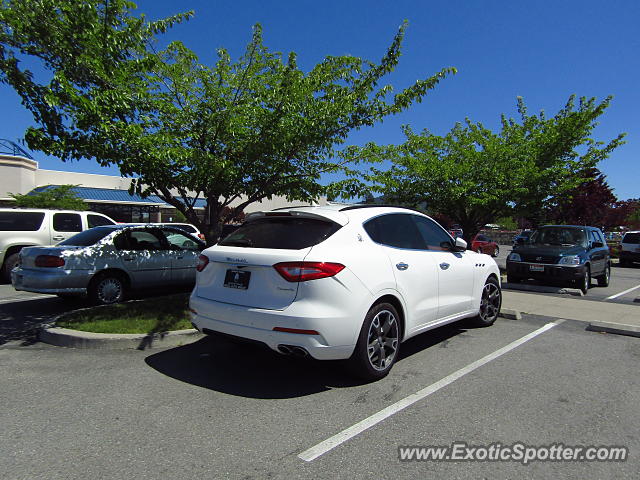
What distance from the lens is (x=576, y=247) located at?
1098 cm

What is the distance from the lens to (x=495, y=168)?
14.3 m

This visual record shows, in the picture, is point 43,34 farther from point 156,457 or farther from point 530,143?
point 530,143

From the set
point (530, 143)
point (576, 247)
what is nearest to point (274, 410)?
point (576, 247)

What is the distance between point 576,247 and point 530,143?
5.27m

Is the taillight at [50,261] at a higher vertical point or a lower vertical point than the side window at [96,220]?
lower

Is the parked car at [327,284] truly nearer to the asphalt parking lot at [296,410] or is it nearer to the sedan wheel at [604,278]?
the asphalt parking lot at [296,410]

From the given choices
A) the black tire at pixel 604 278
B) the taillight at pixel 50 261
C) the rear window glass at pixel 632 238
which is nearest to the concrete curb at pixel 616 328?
the black tire at pixel 604 278

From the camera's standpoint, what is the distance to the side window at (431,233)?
5285 millimetres

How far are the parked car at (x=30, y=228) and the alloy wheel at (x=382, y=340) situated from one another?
10.1m

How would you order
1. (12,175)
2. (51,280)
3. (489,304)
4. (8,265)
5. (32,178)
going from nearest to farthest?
(489,304) < (51,280) < (8,265) < (12,175) < (32,178)

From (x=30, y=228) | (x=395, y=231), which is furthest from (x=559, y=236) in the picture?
(x=30, y=228)

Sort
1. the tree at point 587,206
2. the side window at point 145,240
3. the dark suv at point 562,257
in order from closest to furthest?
the side window at point 145,240
the dark suv at point 562,257
the tree at point 587,206

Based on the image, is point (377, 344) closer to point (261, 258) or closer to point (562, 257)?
point (261, 258)

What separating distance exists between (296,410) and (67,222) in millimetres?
10433
